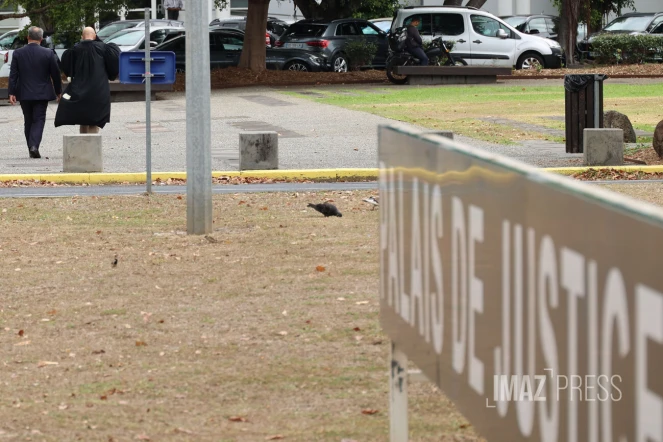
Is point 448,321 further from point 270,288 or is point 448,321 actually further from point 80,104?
point 80,104

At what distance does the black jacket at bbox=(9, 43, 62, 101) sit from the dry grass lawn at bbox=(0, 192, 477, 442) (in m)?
5.79

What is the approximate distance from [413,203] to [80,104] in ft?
38.8

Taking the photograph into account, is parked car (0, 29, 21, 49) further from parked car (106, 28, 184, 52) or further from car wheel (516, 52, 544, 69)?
car wheel (516, 52, 544, 69)

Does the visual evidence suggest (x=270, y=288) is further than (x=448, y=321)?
Yes

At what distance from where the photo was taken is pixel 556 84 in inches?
1136

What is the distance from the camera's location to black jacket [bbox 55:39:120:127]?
15.0 metres

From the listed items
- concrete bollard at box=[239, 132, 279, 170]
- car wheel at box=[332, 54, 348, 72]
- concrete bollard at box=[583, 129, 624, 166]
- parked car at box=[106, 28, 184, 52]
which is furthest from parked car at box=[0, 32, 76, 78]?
concrete bollard at box=[583, 129, 624, 166]

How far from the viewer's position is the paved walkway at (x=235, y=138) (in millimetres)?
15453

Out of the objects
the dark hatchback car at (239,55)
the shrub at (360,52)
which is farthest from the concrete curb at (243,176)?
the shrub at (360,52)

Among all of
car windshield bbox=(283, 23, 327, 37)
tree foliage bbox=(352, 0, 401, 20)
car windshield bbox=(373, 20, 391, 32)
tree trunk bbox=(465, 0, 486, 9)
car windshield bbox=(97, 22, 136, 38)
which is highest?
tree foliage bbox=(352, 0, 401, 20)

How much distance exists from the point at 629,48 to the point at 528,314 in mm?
32634

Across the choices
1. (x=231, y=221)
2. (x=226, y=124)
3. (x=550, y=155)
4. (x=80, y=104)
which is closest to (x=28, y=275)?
(x=231, y=221)

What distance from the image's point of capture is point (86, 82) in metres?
15.0

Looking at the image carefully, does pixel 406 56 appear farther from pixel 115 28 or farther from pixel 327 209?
pixel 327 209
